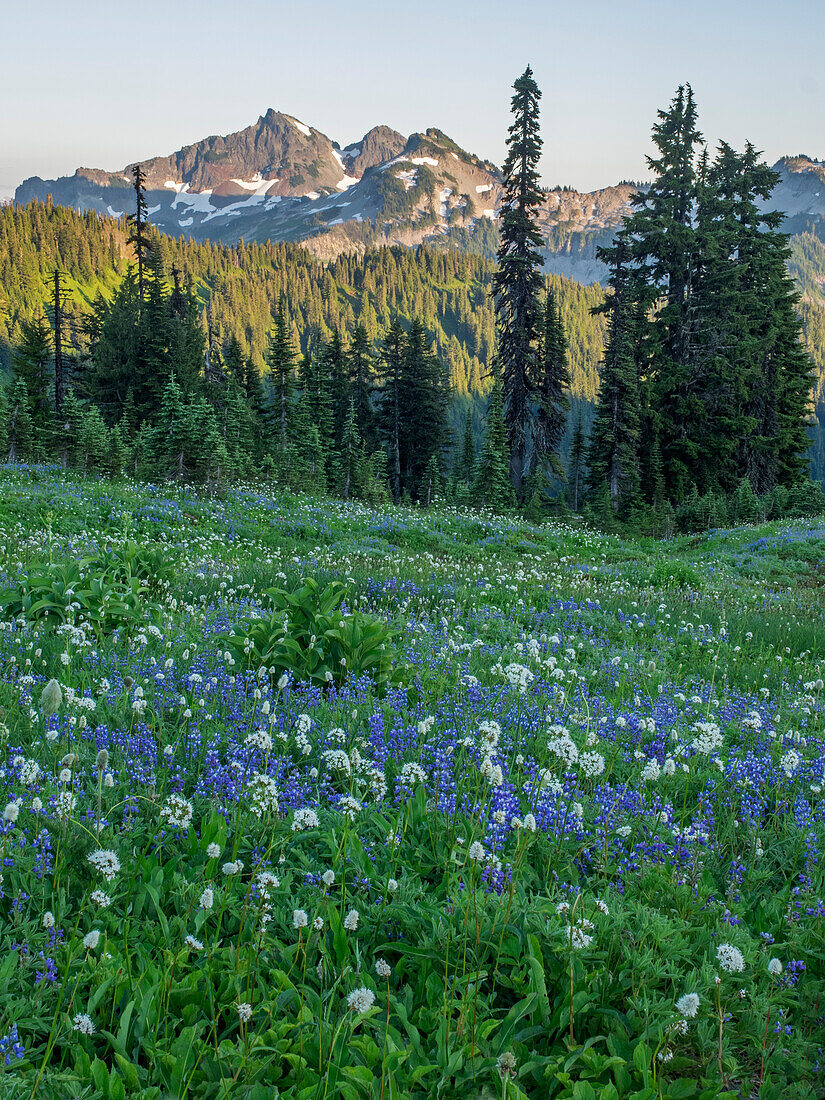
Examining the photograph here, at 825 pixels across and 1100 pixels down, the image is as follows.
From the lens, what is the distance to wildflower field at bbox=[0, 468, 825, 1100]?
6.77 feet

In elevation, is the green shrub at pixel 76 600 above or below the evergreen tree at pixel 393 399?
below

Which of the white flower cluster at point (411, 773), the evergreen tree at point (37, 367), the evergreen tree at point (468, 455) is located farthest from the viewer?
the evergreen tree at point (37, 367)

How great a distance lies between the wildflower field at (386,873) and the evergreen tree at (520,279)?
29.7m

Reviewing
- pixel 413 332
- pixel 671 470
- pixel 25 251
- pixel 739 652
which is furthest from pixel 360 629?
pixel 25 251

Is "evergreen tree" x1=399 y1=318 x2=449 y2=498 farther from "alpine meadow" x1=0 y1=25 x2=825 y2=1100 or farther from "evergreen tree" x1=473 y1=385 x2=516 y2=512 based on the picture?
"alpine meadow" x1=0 y1=25 x2=825 y2=1100

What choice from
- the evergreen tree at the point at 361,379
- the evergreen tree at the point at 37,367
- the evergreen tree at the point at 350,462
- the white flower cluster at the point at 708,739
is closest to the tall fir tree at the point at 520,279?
the evergreen tree at the point at 350,462

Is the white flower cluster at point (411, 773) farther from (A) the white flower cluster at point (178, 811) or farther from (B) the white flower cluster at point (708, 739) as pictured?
(B) the white flower cluster at point (708, 739)

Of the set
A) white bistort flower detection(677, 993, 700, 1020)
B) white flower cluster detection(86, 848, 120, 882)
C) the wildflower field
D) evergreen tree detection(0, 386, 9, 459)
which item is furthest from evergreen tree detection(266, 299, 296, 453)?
white bistort flower detection(677, 993, 700, 1020)

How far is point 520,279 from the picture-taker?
33.6 metres

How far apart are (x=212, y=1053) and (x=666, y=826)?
2.41 metres

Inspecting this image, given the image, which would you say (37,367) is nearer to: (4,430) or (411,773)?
(4,430)

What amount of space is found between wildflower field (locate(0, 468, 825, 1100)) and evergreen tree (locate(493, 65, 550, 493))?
97.4 feet

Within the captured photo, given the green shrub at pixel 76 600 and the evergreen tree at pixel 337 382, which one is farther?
the evergreen tree at pixel 337 382

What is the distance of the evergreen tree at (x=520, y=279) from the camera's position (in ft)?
106
